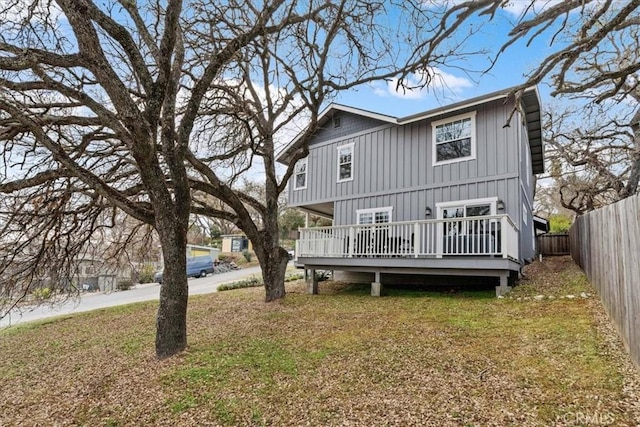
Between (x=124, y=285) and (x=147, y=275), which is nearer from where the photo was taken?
(x=124, y=285)

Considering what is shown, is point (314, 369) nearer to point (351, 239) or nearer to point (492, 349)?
point (492, 349)

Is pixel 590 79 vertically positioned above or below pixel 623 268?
above

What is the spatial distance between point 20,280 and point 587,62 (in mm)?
17320

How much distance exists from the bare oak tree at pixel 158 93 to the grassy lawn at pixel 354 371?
129 centimetres

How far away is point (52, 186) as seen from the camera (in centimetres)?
722

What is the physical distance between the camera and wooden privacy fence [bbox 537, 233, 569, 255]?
1950 centimetres

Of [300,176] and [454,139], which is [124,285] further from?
[454,139]

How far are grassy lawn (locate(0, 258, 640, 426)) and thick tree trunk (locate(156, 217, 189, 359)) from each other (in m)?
0.27

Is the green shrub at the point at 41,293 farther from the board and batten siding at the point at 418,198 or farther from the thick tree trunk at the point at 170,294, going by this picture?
the board and batten siding at the point at 418,198

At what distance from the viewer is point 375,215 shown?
12.8 m

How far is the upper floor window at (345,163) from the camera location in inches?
536

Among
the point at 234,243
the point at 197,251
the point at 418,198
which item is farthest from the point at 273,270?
the point at 234,243

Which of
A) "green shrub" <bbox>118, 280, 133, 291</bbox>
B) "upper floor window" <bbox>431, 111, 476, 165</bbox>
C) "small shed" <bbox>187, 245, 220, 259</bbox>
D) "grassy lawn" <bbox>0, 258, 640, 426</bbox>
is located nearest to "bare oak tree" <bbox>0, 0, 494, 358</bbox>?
"grassy lawn" <bbox>0, 258, 640, 426</bbox>

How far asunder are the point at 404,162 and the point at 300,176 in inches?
190
